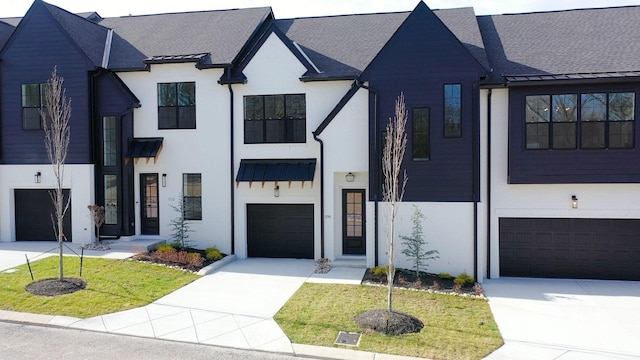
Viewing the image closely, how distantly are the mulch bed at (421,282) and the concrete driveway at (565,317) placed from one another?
2.31ft

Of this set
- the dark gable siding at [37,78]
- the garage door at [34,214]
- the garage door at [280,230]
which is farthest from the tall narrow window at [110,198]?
the garage door at [280,230]

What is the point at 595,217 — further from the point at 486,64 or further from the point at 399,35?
the point at 399,35

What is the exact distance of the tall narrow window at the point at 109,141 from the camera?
57.2ft

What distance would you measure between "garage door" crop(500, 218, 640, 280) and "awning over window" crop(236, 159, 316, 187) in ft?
22.1

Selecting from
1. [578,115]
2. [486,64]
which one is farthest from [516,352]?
[486,64]

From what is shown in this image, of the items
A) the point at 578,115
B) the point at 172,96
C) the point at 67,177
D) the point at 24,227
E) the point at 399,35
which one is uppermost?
the point at 399,35

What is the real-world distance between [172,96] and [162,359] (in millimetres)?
11414

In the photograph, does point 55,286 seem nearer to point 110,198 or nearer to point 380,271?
point 110,198

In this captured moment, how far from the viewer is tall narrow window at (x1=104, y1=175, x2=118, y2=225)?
17.5 meters

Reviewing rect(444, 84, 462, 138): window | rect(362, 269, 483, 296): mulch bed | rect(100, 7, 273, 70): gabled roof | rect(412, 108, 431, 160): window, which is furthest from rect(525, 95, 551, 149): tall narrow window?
rect(100, 7, 273, 70): gabled roof

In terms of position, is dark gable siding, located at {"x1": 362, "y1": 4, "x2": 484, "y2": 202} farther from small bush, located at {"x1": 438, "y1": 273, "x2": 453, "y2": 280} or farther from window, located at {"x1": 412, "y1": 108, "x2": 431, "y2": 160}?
small bush, located at {"x1": 438, "y1": 273, "x2": 453, "y2": 280}

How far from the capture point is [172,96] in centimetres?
1725

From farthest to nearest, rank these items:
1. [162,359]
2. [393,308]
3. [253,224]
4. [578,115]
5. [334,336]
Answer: [253,224], [578,115], [393,308], [334,336], [162,359]

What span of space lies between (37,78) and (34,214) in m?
5.31
